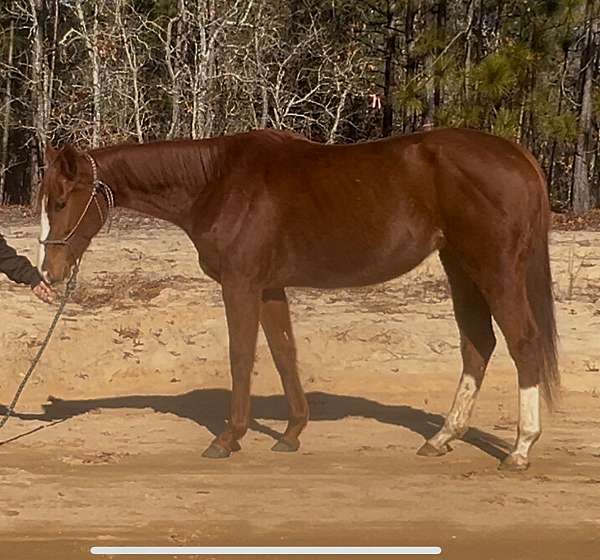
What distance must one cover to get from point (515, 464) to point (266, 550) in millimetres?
2001

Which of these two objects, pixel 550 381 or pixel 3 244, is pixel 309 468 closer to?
pixel 550 381

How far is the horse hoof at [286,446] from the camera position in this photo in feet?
21.2

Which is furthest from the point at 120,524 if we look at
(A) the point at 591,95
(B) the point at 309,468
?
(A) the point at 591,95

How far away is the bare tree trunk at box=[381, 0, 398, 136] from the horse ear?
19.8 meters

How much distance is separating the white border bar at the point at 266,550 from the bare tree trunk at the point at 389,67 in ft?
70.4

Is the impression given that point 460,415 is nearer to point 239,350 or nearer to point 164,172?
point 239,350

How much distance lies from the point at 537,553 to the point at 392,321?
5.49 metres

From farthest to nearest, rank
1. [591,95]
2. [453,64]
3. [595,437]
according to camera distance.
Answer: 1. [591,95]
2. [453,64]
3. [595,437]

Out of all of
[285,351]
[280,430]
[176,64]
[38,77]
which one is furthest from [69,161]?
[38,77]

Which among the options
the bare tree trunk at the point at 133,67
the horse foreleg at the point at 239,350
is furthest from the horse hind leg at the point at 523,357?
the bare tree trunk at the point at 133,67

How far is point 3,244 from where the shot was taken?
6.59 meters

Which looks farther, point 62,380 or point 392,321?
point 392,321

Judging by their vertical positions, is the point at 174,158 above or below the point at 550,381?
above

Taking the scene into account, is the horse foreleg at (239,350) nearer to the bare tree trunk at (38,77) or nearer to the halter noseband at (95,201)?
the halter noseband at (95,201)
